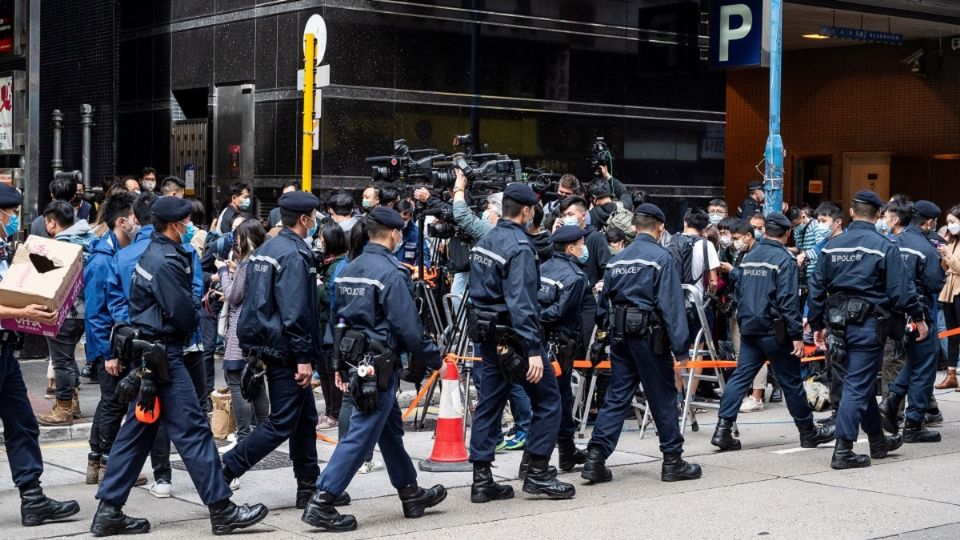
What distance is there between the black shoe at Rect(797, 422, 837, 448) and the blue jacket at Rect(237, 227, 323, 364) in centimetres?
465

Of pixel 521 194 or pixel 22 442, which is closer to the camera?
pixel 22 442

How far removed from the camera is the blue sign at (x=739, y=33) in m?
19.1

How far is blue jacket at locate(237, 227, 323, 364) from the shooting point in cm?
798

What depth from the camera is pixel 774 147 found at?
16.0m

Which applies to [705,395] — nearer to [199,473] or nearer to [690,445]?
[690,445]

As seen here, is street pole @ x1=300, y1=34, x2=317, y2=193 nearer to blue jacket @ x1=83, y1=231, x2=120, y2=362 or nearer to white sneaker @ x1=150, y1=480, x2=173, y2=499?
blue jacket @ x1=83, y1=231, x2=120, y2=362

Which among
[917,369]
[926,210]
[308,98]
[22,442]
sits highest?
[308,98]

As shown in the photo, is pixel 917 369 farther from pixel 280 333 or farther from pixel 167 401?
pixel 167 401

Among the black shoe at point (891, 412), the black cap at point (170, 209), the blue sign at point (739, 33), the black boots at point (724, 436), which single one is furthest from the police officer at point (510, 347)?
the blue sign at point (739, 33)

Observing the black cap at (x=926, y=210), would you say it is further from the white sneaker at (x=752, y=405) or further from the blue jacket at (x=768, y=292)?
the white sneaker at (x=752, y=405)

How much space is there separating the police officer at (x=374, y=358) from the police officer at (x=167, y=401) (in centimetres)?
53

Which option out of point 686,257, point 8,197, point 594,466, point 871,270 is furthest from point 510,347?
point 686,257

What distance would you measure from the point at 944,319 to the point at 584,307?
5.88 m

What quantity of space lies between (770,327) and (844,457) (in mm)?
1169
